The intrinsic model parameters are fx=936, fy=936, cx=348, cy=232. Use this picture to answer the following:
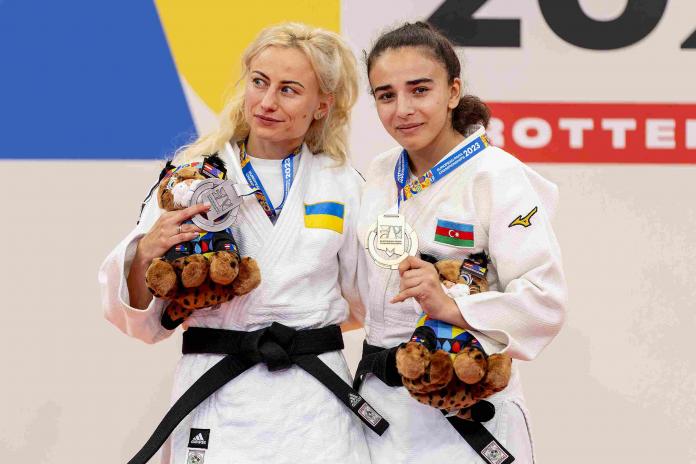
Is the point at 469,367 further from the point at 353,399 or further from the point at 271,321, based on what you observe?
the point at 271,321

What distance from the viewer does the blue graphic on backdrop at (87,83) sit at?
3146 millimetres

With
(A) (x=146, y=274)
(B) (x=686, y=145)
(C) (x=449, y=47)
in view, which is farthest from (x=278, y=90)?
(B) (x=686, y=145)

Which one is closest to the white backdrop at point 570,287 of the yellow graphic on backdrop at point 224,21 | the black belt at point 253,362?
the yellow graphic on backdrop at point 224,21

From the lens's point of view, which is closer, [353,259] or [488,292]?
[488,292]

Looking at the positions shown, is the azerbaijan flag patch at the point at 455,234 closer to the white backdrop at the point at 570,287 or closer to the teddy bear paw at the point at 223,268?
the teddy bear paw at the point at 223,268

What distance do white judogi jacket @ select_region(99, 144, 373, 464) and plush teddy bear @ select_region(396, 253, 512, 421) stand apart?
33 centimetres

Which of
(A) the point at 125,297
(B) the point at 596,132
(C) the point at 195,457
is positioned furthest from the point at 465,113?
(B) the point at 596,132

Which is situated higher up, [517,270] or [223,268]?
[223,268]

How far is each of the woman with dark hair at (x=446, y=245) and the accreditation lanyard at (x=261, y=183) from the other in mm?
193

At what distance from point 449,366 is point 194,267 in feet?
1.83

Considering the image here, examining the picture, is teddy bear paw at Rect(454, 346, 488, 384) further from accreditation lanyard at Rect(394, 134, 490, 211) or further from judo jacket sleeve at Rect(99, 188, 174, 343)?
judo jacket sleeve at Rect(99, 188, 174, 343)

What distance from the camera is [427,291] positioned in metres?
1.84

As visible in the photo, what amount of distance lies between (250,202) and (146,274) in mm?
319

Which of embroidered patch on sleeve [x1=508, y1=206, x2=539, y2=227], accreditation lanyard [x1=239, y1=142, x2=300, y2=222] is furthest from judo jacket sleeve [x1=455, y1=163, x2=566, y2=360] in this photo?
accreditation lanyard [x1=239, y1=142, x2=300, y2=222]
